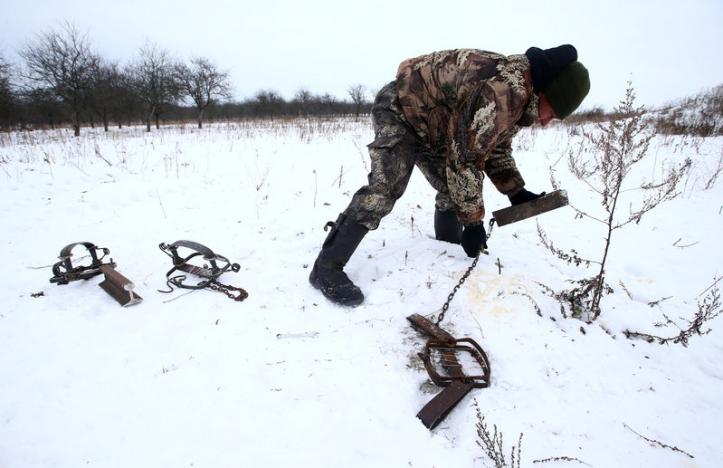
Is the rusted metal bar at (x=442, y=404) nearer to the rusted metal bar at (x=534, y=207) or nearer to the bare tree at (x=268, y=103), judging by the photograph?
the rusted metal bar at (x=534, y=207)

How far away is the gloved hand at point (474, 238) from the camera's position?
232 centimetres

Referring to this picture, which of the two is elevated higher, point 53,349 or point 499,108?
point 499,108

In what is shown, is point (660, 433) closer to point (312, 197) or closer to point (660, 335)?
point (660, 335)

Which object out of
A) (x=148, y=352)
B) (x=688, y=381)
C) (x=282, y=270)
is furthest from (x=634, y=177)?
(x=148, y=352)

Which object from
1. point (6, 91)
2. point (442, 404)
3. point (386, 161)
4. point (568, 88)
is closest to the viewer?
point (442, 404)

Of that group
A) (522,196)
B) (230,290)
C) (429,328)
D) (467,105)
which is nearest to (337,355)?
(429,328)

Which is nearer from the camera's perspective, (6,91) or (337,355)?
(337,355)

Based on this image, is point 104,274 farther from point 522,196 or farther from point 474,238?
point 522,196

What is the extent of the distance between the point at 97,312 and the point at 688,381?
332cm

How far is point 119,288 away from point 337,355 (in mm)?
1556

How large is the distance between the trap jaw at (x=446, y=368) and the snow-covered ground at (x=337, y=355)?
0.05 m

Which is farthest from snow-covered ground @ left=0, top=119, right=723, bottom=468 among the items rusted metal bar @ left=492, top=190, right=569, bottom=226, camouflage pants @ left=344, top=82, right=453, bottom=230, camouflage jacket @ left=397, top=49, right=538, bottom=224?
camouflage jacket @ left=397, top=49, right=538, bottom=224

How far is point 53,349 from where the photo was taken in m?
1.87

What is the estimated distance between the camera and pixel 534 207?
7.43ft
